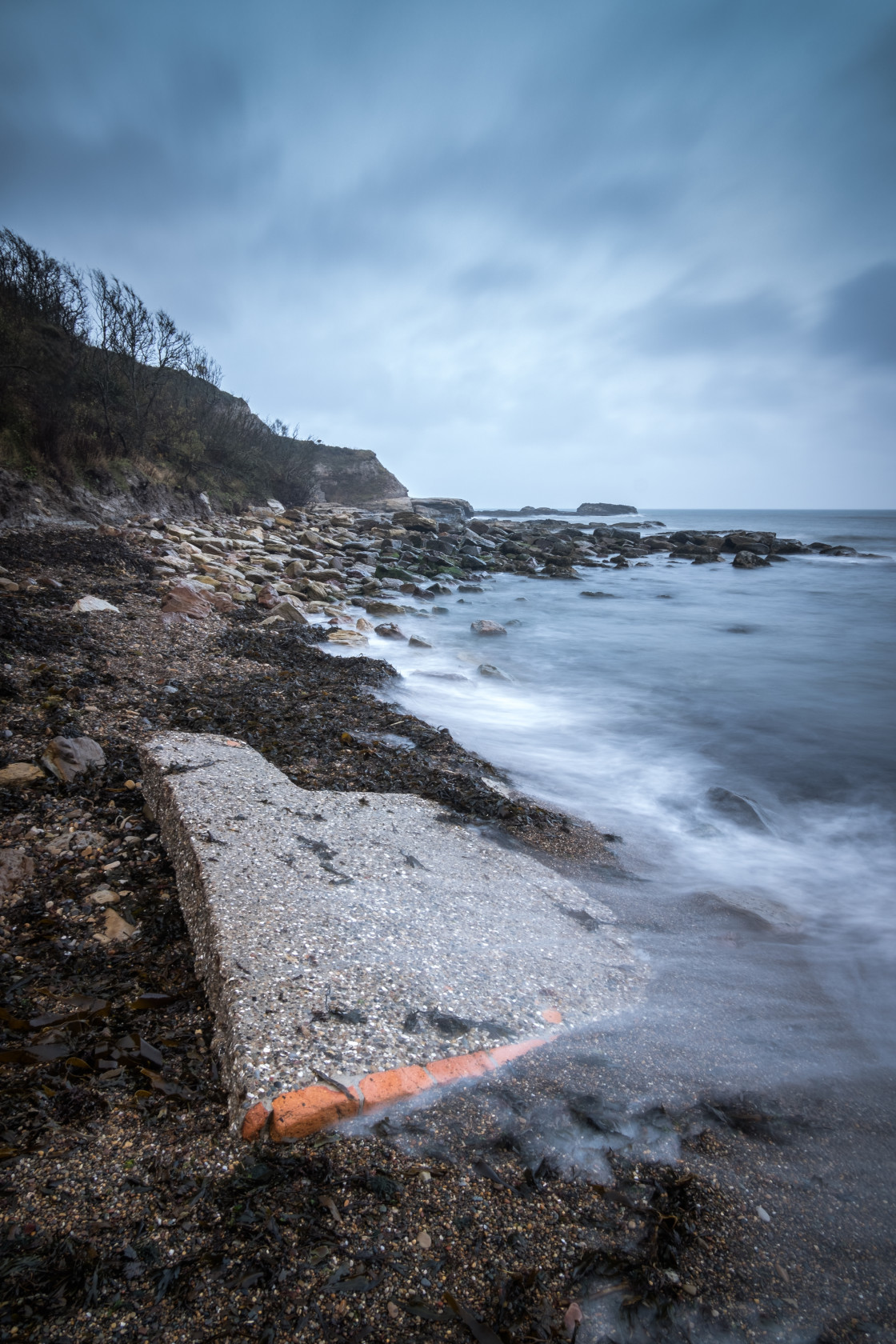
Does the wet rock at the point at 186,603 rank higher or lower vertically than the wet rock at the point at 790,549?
lower

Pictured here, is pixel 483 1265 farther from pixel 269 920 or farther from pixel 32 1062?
pixel 32 1062

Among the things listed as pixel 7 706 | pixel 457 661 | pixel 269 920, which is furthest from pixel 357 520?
pixel 269 920

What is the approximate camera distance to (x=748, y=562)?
91.3 ft

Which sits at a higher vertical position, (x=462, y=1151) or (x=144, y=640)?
(x=144, y=640)

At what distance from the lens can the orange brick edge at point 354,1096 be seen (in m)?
1.54

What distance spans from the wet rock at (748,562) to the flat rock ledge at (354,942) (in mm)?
27870

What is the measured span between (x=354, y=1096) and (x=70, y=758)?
2.47m

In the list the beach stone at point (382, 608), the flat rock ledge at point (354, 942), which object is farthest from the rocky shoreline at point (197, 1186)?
the beach stone at point (382, 608)

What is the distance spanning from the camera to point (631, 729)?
7000 millimetres

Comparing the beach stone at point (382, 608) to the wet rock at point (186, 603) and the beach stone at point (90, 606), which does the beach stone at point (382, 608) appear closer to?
the wet rock at point (186, 603)

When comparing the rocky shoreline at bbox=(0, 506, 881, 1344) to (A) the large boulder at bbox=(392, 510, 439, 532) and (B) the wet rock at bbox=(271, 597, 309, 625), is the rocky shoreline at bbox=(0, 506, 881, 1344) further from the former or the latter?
(A) the large boulder at bbox=(392, 510, 439, 532)

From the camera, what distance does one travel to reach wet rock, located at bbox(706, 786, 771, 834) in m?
4.68

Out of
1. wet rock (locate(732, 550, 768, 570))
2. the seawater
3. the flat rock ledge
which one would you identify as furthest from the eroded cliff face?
the flat rock ledge

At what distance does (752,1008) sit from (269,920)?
6.60 ft
